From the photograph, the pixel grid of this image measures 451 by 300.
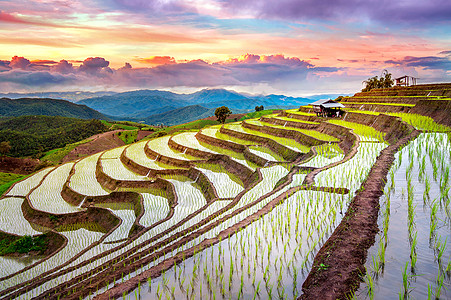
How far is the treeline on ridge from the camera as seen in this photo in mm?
61594

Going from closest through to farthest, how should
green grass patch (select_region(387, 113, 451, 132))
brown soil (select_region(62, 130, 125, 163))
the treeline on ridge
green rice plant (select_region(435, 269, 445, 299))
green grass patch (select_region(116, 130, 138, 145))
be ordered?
1. green rice plant (select_region(435, 269, 445, 299))
2. green grass patch (select_region(387, 113, 451, 132))
3. brown soil (select_region(62, 130, 125, 163))
4. the treeline on ridge
5. green grass patch (select_region(116, 130, 138, 145))

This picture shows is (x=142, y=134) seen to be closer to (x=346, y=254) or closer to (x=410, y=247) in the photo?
(x=346, y=254)

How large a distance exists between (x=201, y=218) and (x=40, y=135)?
3068 inches

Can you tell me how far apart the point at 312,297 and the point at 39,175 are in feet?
95.1

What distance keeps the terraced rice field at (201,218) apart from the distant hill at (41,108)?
498 ft

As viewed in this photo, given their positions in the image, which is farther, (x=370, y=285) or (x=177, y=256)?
(x=177, y=256)

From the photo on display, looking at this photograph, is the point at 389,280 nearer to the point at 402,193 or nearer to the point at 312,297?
the point at 312,297

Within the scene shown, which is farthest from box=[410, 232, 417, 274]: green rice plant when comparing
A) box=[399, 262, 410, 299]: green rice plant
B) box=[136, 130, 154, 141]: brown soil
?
box=[136, 130, 154, 141]: brown soil

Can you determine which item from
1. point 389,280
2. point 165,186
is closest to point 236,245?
point 389,280

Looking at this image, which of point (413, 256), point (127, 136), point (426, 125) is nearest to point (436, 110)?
point (426, 125)

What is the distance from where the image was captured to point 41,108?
515 feet

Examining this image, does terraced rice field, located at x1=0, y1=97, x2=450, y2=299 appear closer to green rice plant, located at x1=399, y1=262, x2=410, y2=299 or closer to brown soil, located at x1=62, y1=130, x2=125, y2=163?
green rice plant, located at x1=399, y1=262, x2=410, y2=299

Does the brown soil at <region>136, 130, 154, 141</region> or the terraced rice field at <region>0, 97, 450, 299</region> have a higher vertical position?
the terraced rice field at <region>0, 97, 450, 299</region>

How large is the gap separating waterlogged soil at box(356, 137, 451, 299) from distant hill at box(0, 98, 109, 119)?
568 ft
